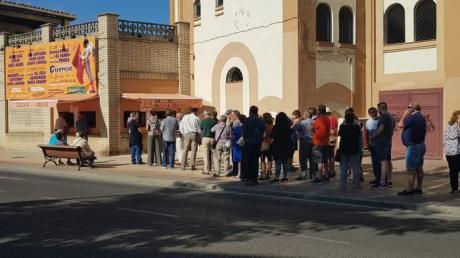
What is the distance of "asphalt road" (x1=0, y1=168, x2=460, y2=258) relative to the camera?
24.2 ft

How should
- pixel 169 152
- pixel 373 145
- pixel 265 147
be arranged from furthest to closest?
pixel 169 152 → pixel 265 147 → pixel 373 145

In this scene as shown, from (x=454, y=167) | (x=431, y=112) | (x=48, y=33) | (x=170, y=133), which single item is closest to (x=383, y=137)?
(x=454, y=167)

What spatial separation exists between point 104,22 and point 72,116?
4.92 m

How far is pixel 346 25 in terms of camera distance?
70.5 feet

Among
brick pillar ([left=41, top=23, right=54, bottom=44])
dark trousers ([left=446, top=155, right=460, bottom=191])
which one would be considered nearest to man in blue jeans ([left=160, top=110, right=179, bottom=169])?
dark trousers ([left=446, top=155, right=460, bottom=191])

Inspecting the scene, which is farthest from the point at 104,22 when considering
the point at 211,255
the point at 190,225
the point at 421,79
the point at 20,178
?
the point at 211,255

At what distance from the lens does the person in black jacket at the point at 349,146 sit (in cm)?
1276

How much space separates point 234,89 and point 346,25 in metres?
4.85

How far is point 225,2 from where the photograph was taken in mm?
22609

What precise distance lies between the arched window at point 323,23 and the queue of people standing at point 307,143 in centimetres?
632

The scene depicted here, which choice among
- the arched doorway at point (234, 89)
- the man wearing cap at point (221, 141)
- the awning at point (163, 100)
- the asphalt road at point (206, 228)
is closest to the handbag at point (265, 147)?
the man wearing cap at point (221, 141)

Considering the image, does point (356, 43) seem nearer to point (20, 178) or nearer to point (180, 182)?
point (180, 182)

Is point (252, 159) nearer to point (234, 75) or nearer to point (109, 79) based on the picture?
point (234, 75)

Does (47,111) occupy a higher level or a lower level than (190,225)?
higher
